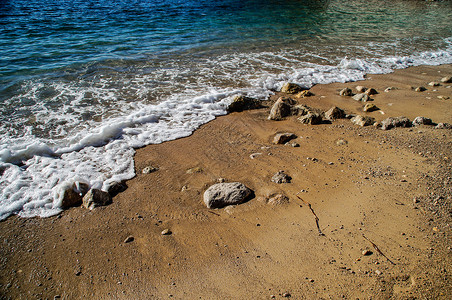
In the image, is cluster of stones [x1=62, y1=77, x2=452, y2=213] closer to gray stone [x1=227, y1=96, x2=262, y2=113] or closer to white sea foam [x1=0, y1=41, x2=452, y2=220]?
gray stone [x1=227, y1=96, x2=262, y2=113]

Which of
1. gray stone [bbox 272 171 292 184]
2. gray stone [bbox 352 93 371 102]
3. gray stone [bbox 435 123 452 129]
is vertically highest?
gray stone [bbox 435 123 452 129]

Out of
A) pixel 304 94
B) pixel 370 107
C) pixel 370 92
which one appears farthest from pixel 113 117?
pixel 370 92

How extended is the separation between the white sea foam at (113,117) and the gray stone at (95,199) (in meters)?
0.29

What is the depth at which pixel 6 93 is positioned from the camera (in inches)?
282

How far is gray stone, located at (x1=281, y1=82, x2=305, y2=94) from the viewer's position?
7.50m

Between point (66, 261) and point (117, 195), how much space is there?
114 cm

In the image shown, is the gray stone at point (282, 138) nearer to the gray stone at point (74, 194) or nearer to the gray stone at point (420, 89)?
the gray stone at point (74, 194)

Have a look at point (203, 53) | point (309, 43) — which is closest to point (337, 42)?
point (309, 43)

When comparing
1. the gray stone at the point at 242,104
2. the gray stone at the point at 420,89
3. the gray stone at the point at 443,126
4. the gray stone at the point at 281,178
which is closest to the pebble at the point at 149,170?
the gray stone at the point at 281,178

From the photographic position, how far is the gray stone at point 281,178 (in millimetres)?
4047

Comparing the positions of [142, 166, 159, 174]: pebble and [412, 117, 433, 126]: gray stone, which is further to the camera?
[412, 117, 433, 126]: gray stone

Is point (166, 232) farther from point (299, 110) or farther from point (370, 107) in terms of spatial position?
point (370, 107)

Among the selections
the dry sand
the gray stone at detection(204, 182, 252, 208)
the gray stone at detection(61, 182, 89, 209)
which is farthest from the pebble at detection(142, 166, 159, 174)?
the gray stone at detection(204, 182, 252, 208)

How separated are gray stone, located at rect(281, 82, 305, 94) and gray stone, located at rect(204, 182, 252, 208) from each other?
4.50 meters
